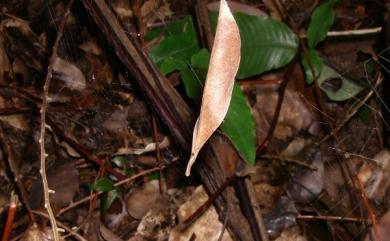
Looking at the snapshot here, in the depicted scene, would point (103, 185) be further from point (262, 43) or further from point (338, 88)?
point (338, 88)

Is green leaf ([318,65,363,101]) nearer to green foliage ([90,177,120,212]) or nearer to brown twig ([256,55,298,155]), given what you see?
brown twig ([256,55,298,155])

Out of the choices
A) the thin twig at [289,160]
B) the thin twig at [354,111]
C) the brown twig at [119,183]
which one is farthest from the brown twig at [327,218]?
the brown twig at [119,183]

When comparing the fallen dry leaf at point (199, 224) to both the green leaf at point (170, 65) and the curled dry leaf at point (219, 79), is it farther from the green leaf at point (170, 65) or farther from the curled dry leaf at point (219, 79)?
the curled dry leaf at point (219, 79)

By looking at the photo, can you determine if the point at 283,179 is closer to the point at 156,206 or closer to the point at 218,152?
the point at 218,152

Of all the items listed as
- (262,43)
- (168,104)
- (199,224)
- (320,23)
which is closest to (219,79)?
(168,104)

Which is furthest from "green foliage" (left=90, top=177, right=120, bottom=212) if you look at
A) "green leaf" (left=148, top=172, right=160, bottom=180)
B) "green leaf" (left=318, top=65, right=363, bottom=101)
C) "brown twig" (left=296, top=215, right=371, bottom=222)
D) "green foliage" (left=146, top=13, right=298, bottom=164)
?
"green leaf" (left=318, top=65, right=363, bottom=101)
